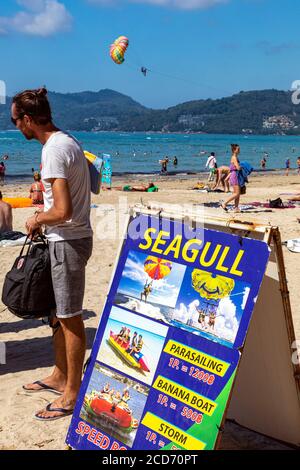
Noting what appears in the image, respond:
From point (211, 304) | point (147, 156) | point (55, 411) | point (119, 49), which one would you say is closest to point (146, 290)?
point (211, 304)

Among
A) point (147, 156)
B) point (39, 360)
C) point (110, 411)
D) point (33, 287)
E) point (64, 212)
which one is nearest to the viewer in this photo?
point (110, 411)

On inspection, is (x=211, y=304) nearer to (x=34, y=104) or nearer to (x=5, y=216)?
(x=34, y=104)

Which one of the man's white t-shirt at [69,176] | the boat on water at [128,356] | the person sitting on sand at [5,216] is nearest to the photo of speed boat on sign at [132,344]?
the boat on water at [128,356]

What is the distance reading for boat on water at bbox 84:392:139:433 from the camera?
10.5 feet

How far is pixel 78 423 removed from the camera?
3387 millimetres

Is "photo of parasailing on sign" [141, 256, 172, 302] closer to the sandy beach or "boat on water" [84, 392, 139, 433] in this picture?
the sandy beach

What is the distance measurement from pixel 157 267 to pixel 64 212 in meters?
0.70

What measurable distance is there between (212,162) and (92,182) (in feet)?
81.4

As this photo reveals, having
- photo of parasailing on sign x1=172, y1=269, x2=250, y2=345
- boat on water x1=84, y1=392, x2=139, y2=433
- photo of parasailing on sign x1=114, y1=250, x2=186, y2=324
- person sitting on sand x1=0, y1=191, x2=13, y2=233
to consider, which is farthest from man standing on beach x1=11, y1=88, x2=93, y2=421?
person sitting on sand x1=0, y1=191, x2=13, y2=233

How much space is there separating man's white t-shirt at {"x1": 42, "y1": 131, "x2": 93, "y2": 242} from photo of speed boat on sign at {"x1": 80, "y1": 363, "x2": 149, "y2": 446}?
0.88 metres

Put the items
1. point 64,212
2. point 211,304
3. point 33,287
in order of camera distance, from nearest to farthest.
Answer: point 211,304 → point 64,212 → point 33,287

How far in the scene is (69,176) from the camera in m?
3.69

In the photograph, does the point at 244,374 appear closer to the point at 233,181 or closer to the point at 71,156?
the point at 71,156

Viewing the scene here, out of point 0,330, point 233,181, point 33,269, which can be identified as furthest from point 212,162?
point 33,269
